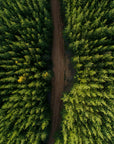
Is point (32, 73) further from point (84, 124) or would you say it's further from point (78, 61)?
point (84, 124)

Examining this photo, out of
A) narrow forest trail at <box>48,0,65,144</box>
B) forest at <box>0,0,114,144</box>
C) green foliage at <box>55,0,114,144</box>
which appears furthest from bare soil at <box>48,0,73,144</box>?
green foliage at <box>55,0,114,144</box>

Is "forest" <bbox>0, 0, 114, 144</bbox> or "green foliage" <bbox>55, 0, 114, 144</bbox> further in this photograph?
"forest" <bbox>0, 0, 114, 144</bbox>

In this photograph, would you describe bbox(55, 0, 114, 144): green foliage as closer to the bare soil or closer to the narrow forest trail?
the bare soil

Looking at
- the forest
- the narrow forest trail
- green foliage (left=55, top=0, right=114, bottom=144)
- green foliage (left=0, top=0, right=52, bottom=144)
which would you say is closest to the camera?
green foliage (left=55, top=0, right=114, bottom=144)

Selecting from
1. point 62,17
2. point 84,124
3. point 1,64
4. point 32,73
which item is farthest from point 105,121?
point 62,17

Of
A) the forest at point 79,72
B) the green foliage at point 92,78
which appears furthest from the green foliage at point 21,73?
the green foliage at point 92,78

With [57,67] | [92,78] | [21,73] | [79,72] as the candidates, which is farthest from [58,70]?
[21,73]

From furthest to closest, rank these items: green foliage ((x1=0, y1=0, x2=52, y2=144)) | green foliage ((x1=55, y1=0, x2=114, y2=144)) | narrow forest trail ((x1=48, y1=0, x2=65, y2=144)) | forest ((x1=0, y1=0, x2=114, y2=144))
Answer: narrow forest trail ((x1=48, y1=0, x2=65, y2=144)) < green foliage ((x1=0, y1=0, x2=52, y2=144)) < forest ((x1=0, y1=0, x2=114, y2=144)) < green foliage ((x1=55, y1=0, x2=114, y2=144))
